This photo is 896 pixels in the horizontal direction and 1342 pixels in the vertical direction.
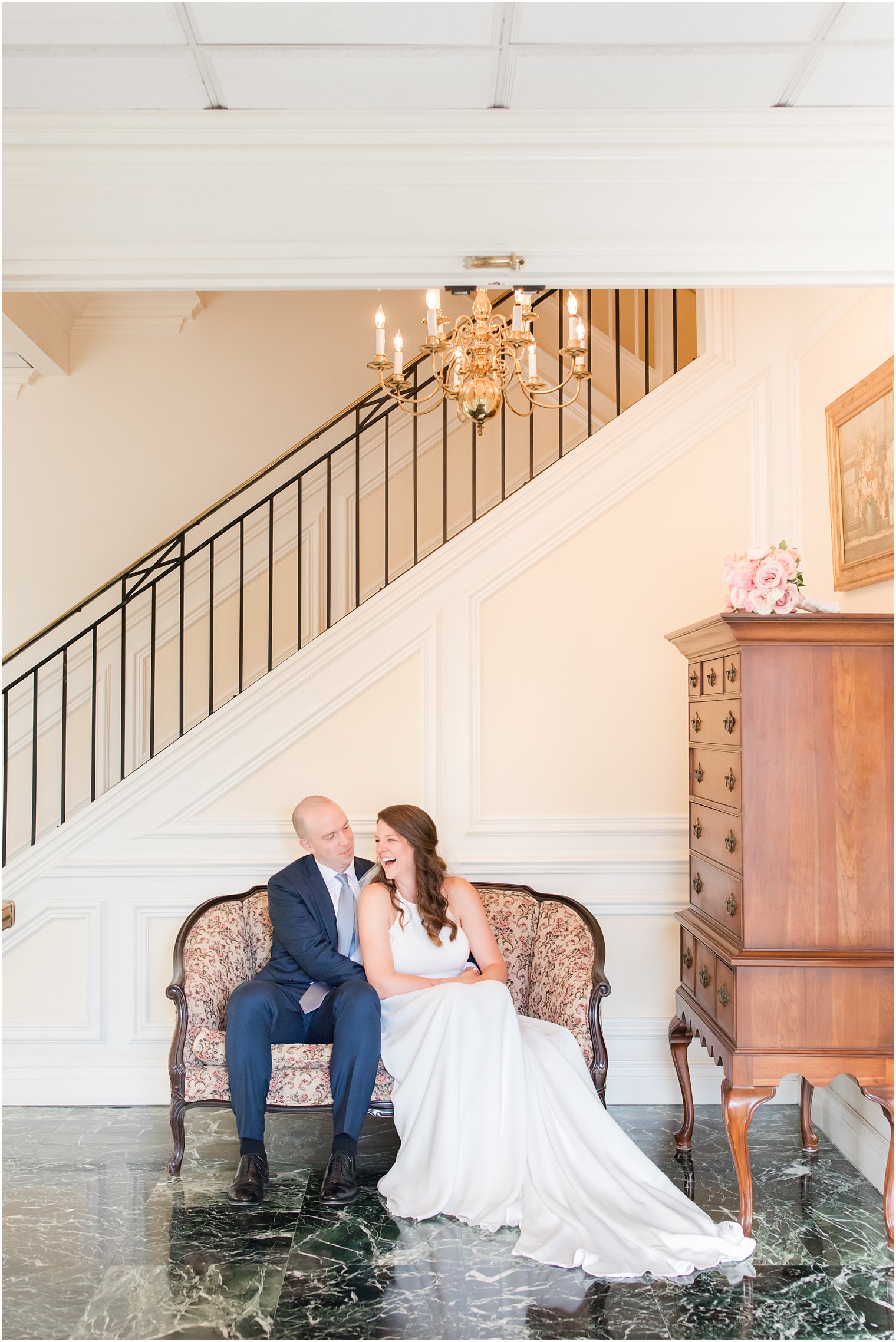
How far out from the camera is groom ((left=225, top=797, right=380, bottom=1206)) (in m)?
3.48

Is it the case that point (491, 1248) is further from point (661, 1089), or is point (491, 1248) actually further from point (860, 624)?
point (860, 624)

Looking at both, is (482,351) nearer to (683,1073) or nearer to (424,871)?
(424,871)

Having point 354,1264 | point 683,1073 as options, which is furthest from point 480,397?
point 354,1264

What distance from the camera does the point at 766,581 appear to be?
3.12 metres

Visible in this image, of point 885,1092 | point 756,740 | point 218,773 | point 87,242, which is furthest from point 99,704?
point 885,1092

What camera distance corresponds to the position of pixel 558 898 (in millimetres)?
4176

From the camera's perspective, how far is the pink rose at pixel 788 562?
3131 mm

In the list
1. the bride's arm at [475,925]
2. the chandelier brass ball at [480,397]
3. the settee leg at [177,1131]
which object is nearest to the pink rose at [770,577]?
the chandelier brass ball at [480,397]

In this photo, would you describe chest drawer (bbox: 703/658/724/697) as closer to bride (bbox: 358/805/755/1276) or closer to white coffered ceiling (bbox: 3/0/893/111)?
bride (bbox: 358/805/755/1276)

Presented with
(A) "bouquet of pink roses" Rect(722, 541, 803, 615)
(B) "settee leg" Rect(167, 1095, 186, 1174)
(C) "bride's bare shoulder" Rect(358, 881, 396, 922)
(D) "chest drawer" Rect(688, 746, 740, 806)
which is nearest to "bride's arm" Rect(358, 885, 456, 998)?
(C) "bride's bare shoulder" Rect(358, 881, 396, 922)

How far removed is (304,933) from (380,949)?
1.01 feet

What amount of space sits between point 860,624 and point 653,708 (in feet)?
4.92

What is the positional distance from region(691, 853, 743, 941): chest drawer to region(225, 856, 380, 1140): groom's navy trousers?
123 cm

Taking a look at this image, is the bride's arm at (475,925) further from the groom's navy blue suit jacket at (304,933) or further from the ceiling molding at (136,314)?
the ceiling molding at (136,314)
